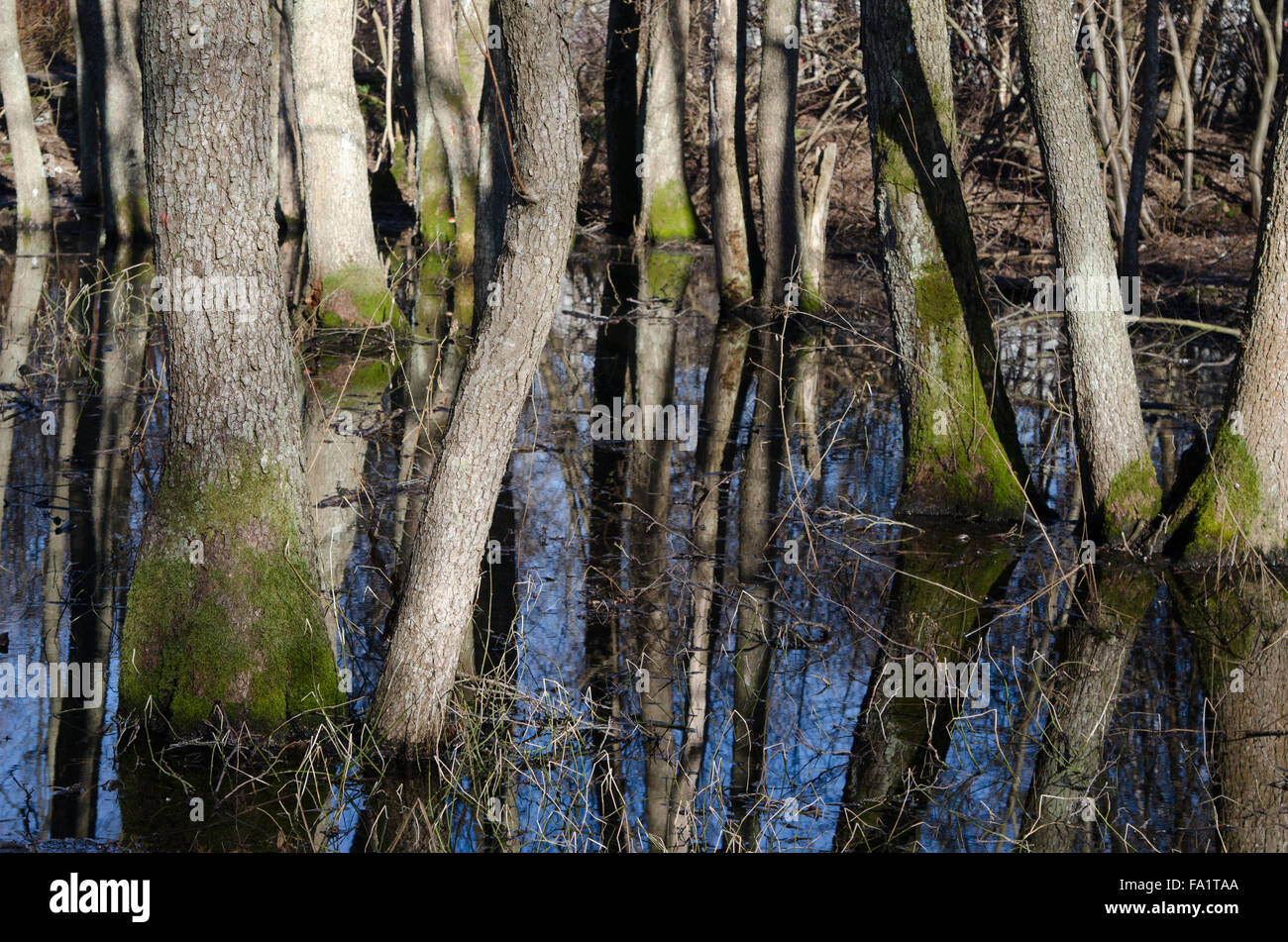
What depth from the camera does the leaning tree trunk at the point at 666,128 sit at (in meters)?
18.9

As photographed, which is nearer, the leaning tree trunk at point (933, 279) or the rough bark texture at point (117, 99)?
the leaning tree trunk at point (933, 279)

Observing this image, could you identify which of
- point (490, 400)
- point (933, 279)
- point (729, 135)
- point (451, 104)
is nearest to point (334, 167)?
point (451, 104)

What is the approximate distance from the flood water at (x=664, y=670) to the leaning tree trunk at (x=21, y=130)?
924cm

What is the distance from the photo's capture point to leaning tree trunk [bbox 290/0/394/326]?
43.9ft

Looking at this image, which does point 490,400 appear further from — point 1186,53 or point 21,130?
point 1186,53

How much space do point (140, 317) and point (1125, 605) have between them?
12.1 m

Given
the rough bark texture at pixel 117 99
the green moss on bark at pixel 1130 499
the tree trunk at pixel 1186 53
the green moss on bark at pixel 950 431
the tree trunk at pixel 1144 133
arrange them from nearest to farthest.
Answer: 1. the green moss on bark at pixel 1130 499
2. the green moss on bark at pixel 950 431
3. the tree trunk at pixel 1144 133
4. the tree trunk at pixel 1186 53
5. the rough bark texture at pixel 117 99

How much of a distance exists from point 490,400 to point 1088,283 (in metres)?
4.31

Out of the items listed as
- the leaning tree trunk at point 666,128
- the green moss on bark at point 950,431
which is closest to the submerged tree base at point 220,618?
the green moss on bark at point 950,431

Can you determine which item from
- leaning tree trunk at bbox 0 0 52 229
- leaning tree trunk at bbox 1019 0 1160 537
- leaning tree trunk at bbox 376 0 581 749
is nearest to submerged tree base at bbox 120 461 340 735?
leaning tree trunk at bbox 376 0 581 749

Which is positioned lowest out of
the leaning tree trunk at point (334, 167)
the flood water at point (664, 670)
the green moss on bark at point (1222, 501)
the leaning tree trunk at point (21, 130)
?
the flood water at point (664, 670)

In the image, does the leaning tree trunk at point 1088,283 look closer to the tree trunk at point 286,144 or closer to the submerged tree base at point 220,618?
the submerged tree base at point 220,618

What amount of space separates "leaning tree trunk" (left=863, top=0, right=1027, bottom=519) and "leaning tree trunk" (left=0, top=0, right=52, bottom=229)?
14776mm
